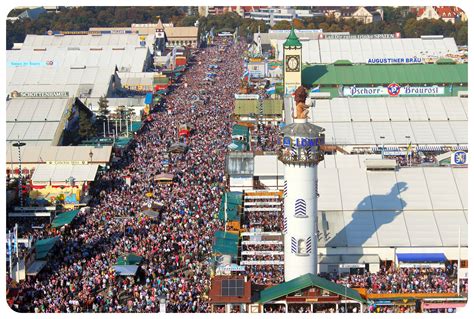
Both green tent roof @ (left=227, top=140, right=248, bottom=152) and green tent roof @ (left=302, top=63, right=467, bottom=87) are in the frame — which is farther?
green tent roof @ (left=302, top=63, right=467, bottom=87)

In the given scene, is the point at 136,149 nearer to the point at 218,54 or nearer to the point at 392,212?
the point at 392,212

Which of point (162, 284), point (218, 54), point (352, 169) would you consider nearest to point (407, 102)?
point (352, 169)

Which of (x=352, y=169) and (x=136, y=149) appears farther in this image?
(x=136, y=149)

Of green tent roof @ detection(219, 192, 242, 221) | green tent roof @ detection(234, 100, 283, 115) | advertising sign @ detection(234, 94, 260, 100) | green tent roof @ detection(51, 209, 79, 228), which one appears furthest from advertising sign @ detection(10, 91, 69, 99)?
green tent roof @ detection(219, 192, 242, 221)

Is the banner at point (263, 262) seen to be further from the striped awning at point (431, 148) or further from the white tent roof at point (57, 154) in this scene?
the striped awning at point (431, 148)

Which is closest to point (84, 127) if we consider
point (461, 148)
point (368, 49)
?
point (461, 148)

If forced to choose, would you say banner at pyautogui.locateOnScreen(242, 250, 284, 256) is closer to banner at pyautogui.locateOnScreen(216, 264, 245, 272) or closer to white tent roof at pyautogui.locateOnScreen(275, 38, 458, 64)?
banner at pyautogui.locateOnScreen(216, 264, 245, 272)
